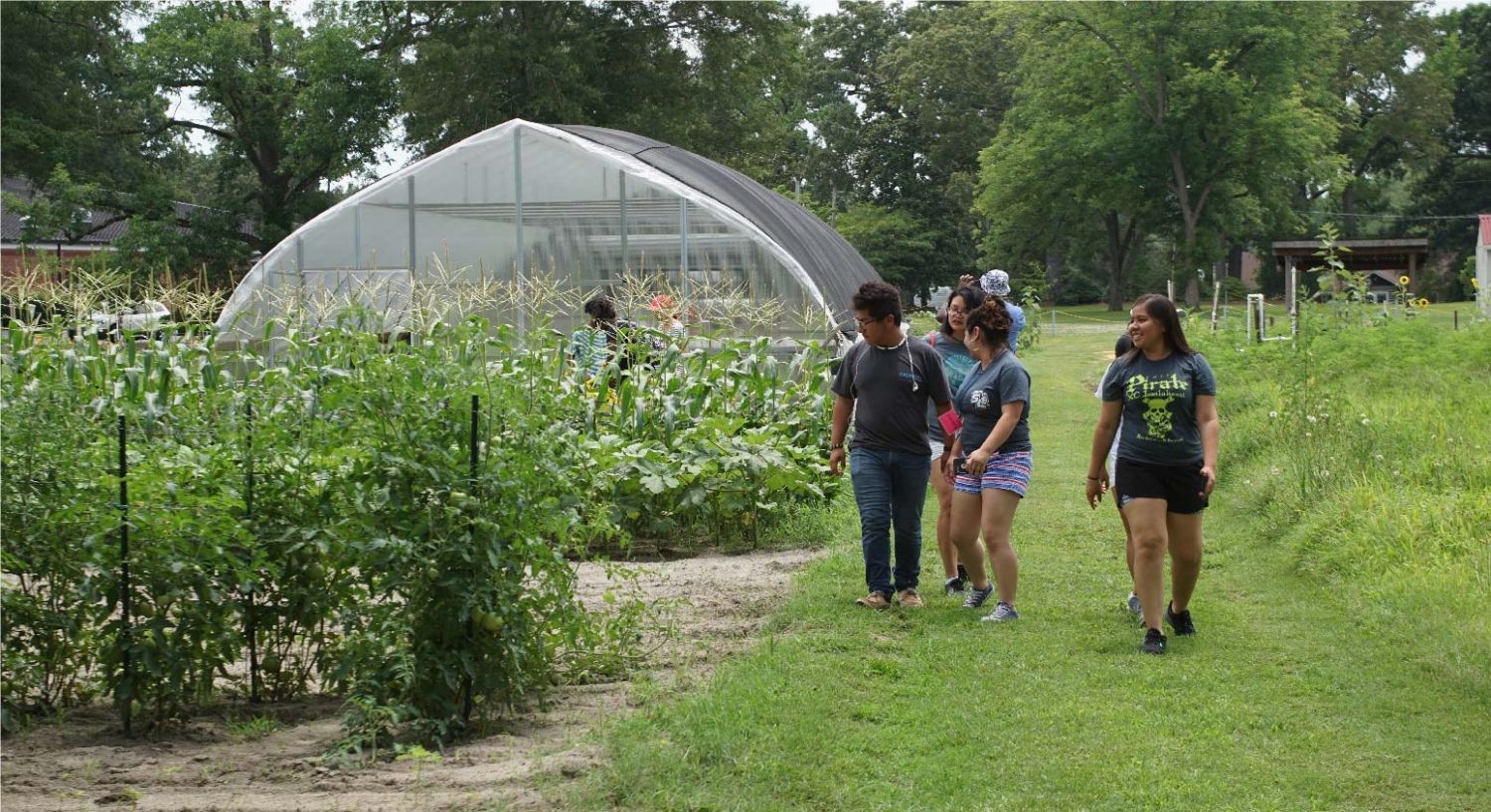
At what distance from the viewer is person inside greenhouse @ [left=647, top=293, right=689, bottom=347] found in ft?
37.1

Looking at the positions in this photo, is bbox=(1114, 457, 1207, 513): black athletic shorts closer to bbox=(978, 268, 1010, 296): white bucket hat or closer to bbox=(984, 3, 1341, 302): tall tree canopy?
bbox=(978, 268, 1010, 296): white bucket hat

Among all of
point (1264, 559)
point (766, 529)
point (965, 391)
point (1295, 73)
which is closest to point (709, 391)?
point (766, 529)

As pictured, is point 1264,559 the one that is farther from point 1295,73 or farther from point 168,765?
point 1295,73

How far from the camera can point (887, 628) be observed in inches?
283

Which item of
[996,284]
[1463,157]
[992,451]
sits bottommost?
[992,451]

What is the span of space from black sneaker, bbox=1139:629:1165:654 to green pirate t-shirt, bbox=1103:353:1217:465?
773 mm

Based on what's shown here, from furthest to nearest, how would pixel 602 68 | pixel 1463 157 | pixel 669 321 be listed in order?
pixel 1463 157, pixel 602 68, pixel 669 321

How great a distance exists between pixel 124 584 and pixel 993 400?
13.5 ft

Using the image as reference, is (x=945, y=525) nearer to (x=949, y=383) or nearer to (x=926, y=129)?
(x=949, y=383)

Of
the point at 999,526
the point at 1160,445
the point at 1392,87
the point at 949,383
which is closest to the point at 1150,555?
the point at 1160,445

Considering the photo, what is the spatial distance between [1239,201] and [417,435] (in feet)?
176

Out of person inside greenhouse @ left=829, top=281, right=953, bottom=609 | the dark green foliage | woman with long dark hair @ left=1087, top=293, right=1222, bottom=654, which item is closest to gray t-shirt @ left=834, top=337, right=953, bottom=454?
person inside greenhouse @ left=829, top=281, right=953, bottom=609

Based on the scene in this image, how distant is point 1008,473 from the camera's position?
7.33 metres

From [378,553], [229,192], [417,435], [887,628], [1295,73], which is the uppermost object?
[1295,73]
